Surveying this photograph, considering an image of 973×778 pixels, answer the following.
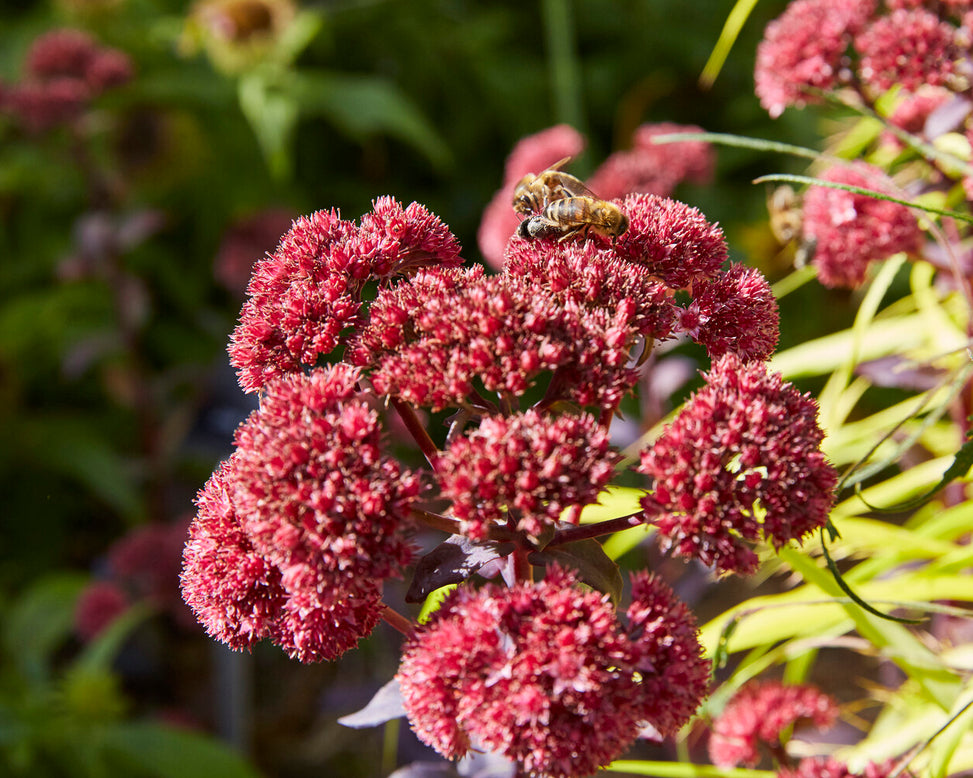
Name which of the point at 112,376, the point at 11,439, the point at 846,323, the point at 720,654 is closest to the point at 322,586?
the point at 720,654

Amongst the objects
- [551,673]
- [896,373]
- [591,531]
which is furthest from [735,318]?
[896,373]

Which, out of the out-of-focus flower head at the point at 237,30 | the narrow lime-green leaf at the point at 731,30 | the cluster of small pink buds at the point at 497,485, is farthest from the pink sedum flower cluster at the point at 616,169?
the out-of-focus flower head at the point at 237,30

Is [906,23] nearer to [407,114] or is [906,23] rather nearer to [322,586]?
[322,586]

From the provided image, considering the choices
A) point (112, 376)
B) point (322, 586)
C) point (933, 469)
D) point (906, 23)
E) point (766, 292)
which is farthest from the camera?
point (112, 376)

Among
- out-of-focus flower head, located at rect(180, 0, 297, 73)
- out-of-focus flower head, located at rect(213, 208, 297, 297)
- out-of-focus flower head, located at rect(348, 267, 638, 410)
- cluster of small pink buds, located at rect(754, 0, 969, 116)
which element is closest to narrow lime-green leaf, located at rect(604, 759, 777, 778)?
out-of-focus flower head, located at rect(348, 267, 638, 410)

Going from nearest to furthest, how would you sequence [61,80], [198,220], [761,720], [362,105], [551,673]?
[551,673] < [761,720] < [61,80] < [362,105] < [198,220]

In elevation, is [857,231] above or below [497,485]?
above

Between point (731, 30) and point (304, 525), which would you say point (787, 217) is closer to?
point (731, 30)
